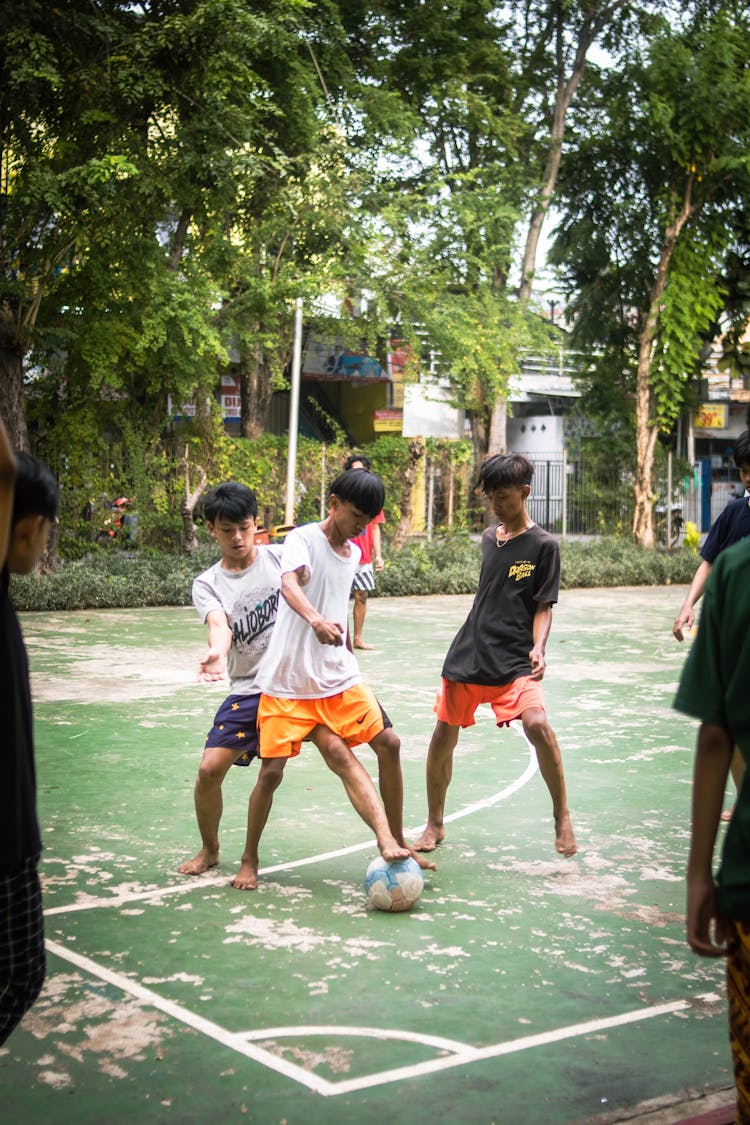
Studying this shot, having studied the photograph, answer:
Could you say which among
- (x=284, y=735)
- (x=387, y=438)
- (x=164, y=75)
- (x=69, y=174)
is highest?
(x=164, y=75)

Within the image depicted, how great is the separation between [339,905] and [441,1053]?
142 cm

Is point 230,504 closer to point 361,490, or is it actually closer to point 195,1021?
point 361,490

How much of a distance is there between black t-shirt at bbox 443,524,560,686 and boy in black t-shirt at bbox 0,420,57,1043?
9.94 feet

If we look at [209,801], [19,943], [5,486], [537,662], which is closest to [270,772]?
[209,801]

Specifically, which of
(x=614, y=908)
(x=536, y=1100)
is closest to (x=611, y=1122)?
(x=536, y=1100)

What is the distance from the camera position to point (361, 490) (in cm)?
493

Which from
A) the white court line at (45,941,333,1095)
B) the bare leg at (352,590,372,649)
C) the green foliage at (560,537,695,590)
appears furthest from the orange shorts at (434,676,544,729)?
the green foliage at (560,537,695,590)

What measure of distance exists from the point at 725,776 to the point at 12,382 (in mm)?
15982

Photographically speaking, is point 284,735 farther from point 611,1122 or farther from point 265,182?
point 265,182

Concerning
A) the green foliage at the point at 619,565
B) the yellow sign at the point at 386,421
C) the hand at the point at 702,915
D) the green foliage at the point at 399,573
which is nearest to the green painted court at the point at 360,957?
the hand at the point at 702,915

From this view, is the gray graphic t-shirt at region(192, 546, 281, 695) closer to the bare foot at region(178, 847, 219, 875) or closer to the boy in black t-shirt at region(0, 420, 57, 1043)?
the bare foot at region(178, 847, 219, 875)

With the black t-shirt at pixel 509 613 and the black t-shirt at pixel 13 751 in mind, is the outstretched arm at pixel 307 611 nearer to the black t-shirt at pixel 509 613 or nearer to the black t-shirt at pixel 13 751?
the black t-shirt at pixel 509 613

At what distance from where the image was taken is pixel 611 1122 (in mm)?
3211

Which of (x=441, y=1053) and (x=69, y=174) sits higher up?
(x=69, y=174)
